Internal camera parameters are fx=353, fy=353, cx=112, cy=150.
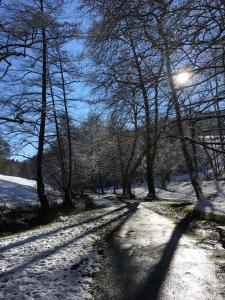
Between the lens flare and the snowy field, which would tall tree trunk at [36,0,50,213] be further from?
the lens flare

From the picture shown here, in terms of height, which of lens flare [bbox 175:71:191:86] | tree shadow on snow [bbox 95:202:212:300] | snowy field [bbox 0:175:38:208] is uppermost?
lens flare [bbox 175:71:191:86]

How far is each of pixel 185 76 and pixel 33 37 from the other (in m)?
7.83

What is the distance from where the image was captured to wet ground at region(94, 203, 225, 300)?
4918mm

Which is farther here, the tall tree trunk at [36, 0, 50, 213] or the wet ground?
the tall tree trunk at [36, 0, 50, 213]

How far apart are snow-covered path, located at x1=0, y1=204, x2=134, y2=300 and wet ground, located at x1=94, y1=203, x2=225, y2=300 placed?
0.32 m

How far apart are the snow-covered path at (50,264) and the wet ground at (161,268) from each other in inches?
12.7

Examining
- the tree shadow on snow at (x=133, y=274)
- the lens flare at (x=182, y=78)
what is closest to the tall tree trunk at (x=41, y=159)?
the tree shadow on snow at (x=133, y=274)

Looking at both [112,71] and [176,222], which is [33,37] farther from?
[176,222]

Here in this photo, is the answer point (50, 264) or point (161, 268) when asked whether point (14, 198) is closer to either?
point (50, 264)

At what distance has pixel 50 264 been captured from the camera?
6445 millimetres

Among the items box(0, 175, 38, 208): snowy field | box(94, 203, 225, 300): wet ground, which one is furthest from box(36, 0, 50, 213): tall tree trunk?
box(94, 203, 225, 300): wet ground

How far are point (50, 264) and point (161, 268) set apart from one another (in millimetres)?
2022

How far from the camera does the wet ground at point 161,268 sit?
4918 millimetres

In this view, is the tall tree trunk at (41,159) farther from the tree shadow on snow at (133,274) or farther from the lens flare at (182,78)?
A: the lens flare at (182,78)
